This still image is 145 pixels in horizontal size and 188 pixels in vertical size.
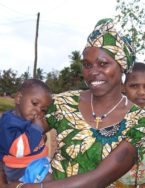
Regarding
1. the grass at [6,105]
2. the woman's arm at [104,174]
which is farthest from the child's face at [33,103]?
the grass at [6,105]

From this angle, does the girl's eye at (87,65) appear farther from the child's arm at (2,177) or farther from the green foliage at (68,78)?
the green foliage at (68,78)

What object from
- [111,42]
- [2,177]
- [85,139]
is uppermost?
[111,42]

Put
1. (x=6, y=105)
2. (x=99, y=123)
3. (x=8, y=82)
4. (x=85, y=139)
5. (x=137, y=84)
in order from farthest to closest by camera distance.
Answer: (x=8, y=82) → (x=6, y=105) → (x=137, y=84) → (x=99, y=123) → (x=85, y=139)

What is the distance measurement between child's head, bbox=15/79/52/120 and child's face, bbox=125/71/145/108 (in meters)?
1.21

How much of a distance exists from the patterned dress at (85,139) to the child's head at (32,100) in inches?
8.2

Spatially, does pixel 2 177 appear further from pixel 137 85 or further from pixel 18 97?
pixel 137 85

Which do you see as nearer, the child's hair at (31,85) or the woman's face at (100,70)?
the woman's face at (100,70)

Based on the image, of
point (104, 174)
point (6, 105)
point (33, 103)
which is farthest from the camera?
point (6, 105)

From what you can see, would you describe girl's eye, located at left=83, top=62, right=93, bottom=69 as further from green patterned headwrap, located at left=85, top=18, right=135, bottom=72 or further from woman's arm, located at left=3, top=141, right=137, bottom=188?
woman's arm, located at left=3, top=141, right=137, bottom=188

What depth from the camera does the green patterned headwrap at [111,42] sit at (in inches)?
114

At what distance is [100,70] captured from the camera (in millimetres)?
2914

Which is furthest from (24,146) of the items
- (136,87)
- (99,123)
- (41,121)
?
(136,87)

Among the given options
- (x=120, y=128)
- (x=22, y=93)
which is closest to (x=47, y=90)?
(x=22, y=93)

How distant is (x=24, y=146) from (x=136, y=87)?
167 centimetres
